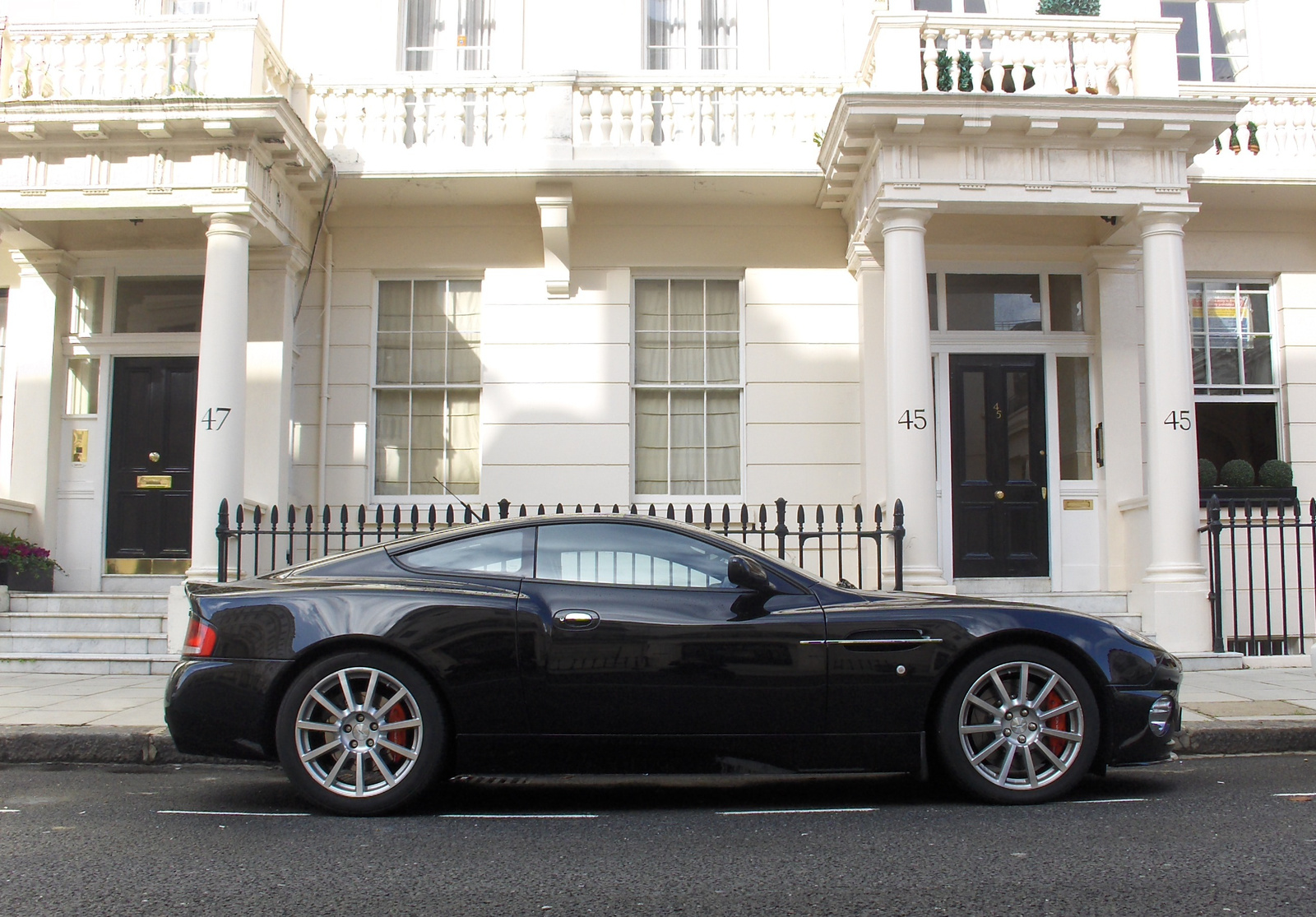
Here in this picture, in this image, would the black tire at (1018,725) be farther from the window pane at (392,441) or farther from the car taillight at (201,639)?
the window pane at (392,441)

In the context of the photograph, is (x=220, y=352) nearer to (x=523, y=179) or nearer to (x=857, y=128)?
(x=523, y=179)

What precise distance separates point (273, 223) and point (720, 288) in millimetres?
4379

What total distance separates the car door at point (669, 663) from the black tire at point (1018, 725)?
24.3 inches

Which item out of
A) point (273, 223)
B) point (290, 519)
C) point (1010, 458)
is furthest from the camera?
point (1010, 458)

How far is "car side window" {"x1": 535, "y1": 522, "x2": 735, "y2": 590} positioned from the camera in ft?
16.7

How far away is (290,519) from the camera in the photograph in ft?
30.2

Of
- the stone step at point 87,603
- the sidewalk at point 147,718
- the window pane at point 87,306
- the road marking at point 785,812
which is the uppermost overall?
the window pane at point 87,306

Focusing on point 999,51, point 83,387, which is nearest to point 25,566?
point 83,387

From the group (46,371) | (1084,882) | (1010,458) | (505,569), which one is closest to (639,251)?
(1010,458)

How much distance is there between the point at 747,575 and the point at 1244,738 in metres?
3.61

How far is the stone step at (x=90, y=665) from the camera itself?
9039 mm

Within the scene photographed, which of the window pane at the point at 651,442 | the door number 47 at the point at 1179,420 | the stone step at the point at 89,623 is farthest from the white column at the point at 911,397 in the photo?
the stone step at the point at 89,623

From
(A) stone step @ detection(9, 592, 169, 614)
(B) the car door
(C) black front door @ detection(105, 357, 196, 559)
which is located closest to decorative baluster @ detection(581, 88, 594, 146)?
(C) black front door @ detection(105, 357, 196, 559)

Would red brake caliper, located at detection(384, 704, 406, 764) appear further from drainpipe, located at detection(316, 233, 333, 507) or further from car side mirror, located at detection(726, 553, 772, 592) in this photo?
drainpipe, located at detection(316, 233, 333, 507)
